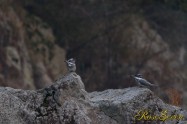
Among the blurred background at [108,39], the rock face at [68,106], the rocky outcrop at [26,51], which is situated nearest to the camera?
the rock face at [68,106]

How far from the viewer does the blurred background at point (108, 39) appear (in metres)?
25.2

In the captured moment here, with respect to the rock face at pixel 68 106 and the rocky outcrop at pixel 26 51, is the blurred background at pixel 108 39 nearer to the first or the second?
the rocky outcrop at pixel 26 51

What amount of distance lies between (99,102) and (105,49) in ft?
56.6

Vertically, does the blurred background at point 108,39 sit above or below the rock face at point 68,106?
above

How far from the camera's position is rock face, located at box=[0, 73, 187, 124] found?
9.70 meters

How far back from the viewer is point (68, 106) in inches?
386

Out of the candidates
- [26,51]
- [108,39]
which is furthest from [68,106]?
[108,39]

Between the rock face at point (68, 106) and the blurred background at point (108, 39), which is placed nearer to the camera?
the rock face at point (68, 106)

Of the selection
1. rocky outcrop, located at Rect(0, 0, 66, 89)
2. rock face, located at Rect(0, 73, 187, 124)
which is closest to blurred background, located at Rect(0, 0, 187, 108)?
rocky outcrop, located at Rect(0, 0, 66, 89)

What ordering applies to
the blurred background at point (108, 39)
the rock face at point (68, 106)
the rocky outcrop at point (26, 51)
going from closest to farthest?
the rock face at point (68, 106), the rocky outcrop at point (26, 51), the blurred background at point (108, 39)

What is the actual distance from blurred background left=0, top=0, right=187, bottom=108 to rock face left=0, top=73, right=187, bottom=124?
14003 mm

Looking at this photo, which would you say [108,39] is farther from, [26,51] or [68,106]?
[68,106]

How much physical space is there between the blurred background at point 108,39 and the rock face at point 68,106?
45.9 ft

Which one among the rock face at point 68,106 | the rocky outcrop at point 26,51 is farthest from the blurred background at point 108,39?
the rock face at point 68,106
